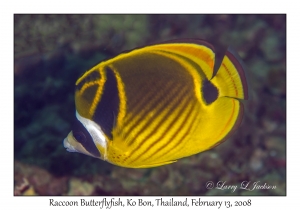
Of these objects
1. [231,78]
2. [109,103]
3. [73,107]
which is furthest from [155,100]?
[73,107]

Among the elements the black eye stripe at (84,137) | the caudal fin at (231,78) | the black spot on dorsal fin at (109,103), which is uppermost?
the caudal fin at (231,78)

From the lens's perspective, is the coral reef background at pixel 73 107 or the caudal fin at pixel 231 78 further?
the coral reef background at pixel 73 107

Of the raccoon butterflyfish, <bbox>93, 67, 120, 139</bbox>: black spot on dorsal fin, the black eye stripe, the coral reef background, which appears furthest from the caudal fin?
the coral reef background

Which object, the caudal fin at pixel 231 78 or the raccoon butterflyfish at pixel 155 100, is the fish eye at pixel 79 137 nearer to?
the raccoon butterflyfish at pixel 155 100

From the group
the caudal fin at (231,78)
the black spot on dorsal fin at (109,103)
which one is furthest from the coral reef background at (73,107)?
Answer: the black spot on dorsal fin at (109,103)

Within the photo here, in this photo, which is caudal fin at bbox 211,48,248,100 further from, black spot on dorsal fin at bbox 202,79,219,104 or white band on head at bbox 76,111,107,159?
white band on head at bbox 76,111,107,159
